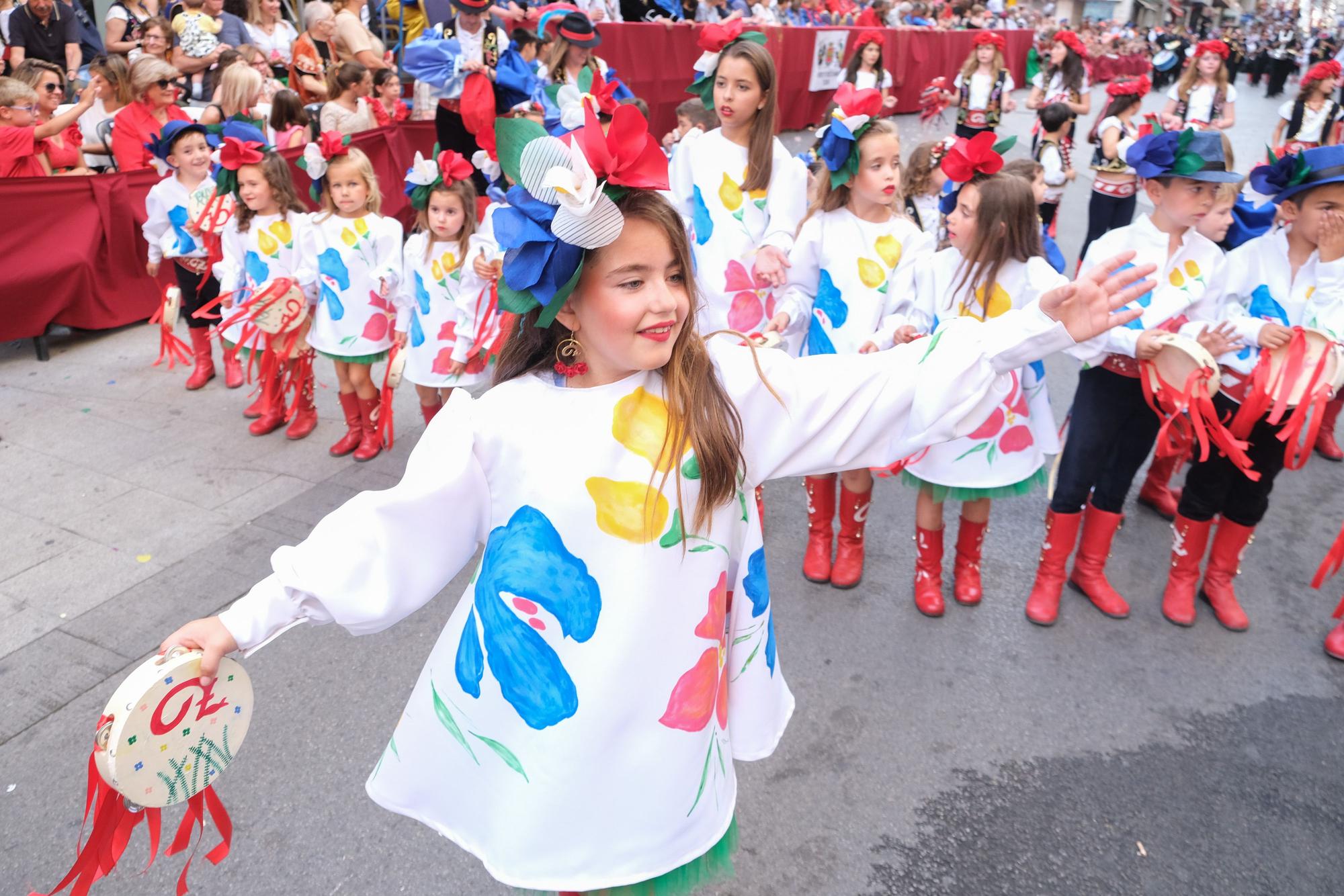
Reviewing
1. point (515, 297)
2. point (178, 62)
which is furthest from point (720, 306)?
point (178, 62)

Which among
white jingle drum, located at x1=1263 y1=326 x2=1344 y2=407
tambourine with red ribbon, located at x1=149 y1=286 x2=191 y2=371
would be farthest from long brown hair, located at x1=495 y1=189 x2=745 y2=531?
tambourine with red ribbon, located at x1=149 y1=286 x2=191 y2=371

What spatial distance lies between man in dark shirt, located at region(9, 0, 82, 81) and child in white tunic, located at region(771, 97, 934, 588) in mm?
6982

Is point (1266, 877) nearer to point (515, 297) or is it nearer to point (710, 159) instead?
point (515, 297)

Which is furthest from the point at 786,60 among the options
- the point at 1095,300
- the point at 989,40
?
the point at 1095,300

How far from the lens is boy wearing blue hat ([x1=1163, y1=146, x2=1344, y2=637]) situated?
9.95 ft

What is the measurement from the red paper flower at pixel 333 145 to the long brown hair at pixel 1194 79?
7.30 metres

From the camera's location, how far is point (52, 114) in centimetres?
666

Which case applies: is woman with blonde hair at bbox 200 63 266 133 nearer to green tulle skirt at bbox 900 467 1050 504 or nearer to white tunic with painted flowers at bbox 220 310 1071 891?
green tulle skirt at bbox 900 467 1050 504

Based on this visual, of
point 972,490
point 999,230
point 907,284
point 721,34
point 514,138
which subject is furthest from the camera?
point 721,34

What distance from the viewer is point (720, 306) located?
13.7 feet

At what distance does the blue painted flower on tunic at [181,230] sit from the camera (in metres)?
5.38

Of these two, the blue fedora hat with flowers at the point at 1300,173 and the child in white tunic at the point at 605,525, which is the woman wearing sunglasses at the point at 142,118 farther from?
the blue fedora hat with flowers at the point at 1300,173

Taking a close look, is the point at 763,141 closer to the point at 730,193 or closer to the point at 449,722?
the point at 730,193

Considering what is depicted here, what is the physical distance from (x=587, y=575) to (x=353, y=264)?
11.6 ft
